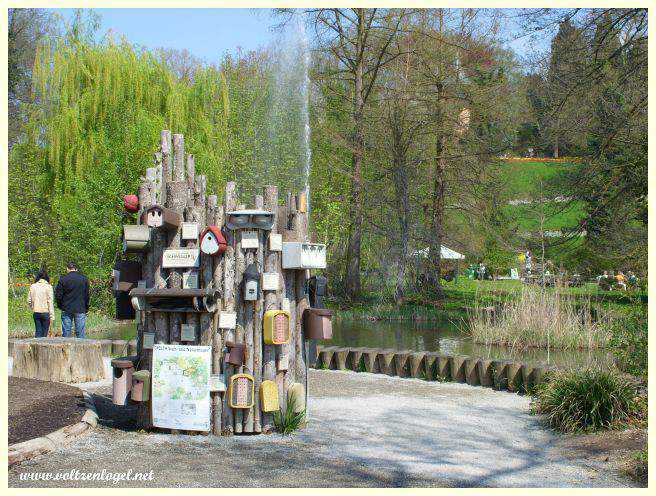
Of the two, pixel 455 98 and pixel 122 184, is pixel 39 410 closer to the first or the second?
pixel 122 184

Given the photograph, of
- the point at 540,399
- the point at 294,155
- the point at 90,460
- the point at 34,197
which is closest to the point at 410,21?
the point at 294,155

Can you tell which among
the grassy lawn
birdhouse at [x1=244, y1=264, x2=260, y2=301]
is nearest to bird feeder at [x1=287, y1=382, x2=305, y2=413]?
birdhouse at [x1=244, y1=264, x2=260, y2=301]

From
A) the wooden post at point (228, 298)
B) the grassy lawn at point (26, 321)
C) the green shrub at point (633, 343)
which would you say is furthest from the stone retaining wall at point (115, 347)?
the green shrub at point (633, 343)

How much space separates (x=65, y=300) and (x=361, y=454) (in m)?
7.94

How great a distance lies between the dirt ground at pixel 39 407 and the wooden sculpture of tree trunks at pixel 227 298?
31.9 inches

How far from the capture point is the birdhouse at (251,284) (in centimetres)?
838

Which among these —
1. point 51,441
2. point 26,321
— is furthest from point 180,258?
point 26,321

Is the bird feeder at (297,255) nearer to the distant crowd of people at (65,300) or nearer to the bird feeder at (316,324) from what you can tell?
the bird feeder at (316,324)

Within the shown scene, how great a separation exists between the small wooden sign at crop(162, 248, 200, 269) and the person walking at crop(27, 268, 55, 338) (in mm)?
6618

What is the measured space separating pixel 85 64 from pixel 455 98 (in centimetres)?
1177

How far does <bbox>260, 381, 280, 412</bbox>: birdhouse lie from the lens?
8414 mm

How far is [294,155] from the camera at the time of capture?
27453 mm

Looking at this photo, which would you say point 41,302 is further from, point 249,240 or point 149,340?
point 249,240

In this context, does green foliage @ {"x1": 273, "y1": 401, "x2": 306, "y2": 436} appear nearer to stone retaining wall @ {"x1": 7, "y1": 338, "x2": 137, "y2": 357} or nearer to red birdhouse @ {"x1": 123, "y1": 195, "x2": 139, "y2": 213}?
red birdhouse @ {"x1": 123, "y1": 195, "x2": 139, "y2": 213}
